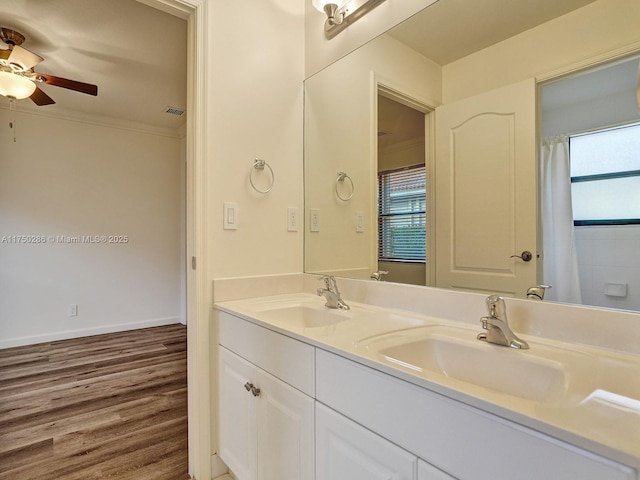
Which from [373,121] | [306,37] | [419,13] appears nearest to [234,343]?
[373,121]

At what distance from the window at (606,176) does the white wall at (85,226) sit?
4.32 m

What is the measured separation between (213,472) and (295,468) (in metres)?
0.70

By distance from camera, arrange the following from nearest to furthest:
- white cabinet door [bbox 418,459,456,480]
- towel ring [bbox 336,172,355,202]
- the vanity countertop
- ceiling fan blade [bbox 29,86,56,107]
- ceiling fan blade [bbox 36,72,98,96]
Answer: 1. the vanity countertop
2. white cabinet door [bbox 418,459,456,480]
3. towel ring [bbox 336,172,355,202]
4. ceiling fan blade [bbox 36,72,98,96]
5. ceiling fan blade [bbox 29,86,56,107]

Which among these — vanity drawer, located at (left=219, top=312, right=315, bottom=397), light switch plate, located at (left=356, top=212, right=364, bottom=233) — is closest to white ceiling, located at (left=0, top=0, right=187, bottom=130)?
light switch plate, located at (left=356, top=212, right=364, bottom=233)

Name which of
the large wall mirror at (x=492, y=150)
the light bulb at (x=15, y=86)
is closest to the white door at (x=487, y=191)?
the large wall mirror at (x=492, y=150)

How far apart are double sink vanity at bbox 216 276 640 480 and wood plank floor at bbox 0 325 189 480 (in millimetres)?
634

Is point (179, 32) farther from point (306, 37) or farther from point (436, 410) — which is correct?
point (436, 410)

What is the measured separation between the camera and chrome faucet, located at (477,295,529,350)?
912mm

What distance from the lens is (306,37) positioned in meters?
1.88

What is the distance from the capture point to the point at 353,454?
2.77ft

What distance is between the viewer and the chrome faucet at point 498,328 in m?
0.91

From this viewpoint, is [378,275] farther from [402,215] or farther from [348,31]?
[348,31]

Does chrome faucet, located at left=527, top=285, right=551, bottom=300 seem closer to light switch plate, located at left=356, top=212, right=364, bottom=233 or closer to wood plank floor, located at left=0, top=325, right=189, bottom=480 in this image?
light switch plate, located at left=356, top=212, right=364, bottom=233

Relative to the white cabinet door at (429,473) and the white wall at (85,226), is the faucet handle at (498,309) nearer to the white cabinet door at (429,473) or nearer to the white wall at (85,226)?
the white cabinet door at (429,473)
